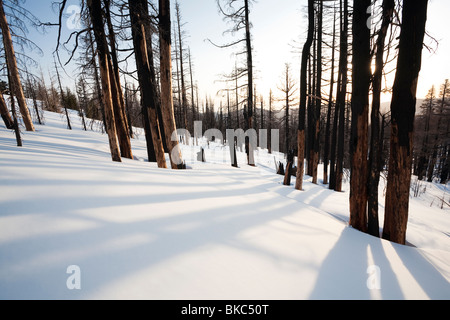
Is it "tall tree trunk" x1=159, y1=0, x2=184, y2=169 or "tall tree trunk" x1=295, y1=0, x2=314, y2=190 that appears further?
"tall tree trunk" x1=295, y1=0, x2=314, y2=190

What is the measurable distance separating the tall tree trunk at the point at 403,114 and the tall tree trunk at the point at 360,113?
354mm

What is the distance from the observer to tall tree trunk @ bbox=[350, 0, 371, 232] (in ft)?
9.91

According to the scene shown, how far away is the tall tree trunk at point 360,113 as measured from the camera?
9.91 ft

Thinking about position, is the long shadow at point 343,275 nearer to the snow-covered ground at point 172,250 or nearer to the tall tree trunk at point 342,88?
the snow-covered ground at point 172,250

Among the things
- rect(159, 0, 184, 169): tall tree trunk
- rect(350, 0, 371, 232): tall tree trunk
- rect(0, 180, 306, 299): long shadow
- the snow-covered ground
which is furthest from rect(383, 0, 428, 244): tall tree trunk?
rect(159, 0, 184, 169): tall tree trunk

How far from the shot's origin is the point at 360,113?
3.13m

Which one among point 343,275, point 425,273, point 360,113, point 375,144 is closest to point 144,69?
point 360,113

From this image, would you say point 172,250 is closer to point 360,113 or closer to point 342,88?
point 360,113

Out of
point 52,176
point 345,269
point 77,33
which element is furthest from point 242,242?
point 77,33

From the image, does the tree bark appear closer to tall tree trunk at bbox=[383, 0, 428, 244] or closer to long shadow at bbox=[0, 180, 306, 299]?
tall tree trunk at bbox=[383, 0, 428, 244]

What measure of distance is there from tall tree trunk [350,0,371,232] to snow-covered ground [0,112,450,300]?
89cm

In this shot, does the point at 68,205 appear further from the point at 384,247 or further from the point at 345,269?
the point at 384,247

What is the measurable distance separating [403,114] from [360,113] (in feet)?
1.84

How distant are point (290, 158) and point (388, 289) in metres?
6.64
